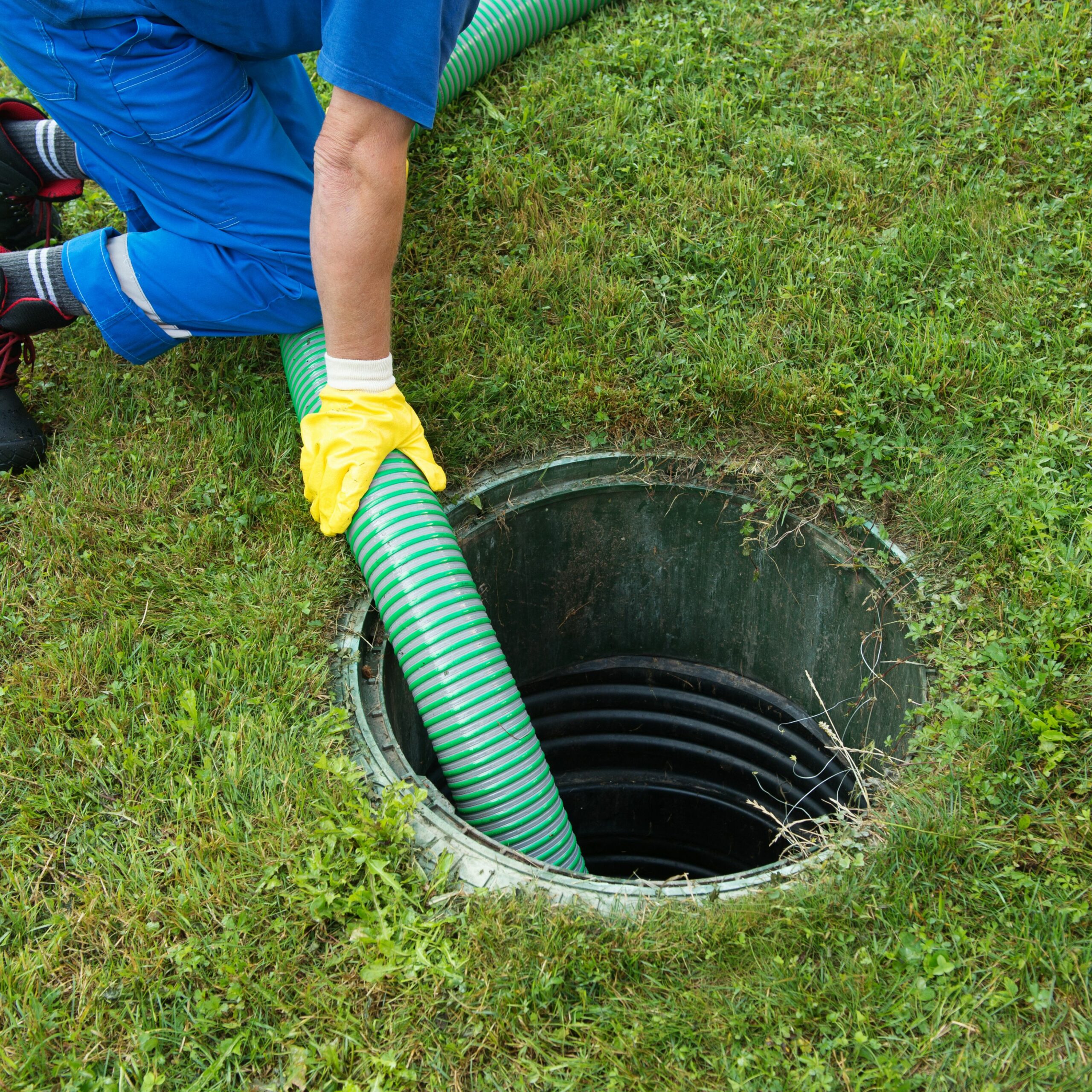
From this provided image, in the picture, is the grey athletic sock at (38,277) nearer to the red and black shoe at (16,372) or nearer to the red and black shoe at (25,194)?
the red and black shoe at (16,372)

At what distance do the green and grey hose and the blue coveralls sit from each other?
0.78 m

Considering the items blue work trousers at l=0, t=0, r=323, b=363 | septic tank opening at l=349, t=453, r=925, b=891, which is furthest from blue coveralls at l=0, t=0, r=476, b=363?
septic tank opening at l=349, t=453, r=925, b=891

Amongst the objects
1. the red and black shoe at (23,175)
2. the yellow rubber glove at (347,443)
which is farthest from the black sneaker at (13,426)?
the yellow rubber glove at (347,443)

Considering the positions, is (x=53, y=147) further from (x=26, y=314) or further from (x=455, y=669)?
(x=455, y=669)

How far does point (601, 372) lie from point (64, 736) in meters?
1.72

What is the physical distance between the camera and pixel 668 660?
344 cm

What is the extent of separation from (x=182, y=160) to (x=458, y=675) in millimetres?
1550

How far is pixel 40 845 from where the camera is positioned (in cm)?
205

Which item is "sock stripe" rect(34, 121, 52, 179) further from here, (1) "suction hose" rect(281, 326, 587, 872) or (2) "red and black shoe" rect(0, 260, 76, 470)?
(1) "suction hose" rect(281, 326, 587, 872)

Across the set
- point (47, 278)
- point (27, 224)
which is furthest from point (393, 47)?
Result: point (27, 224)

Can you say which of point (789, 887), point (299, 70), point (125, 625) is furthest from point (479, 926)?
point (299, 70)

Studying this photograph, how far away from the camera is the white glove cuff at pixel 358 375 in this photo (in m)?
2.42

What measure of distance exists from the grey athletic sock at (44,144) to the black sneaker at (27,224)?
13 cm

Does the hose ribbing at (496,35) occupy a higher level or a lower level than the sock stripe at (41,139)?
higher
